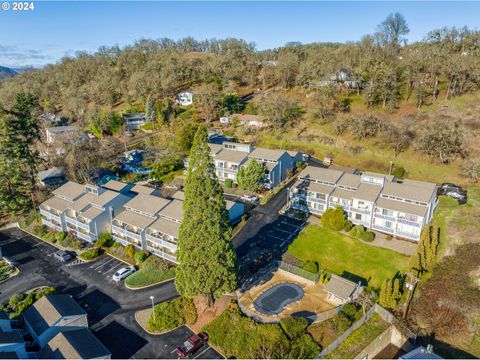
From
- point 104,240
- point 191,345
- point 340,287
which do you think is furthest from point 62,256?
point 340,287

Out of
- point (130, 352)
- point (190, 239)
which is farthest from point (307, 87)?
point (130, 352)

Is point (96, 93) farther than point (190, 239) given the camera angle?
Yes

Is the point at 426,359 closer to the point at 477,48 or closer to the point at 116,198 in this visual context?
the point at 116,198

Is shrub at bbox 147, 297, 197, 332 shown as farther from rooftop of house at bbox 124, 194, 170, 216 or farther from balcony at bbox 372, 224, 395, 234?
Result: balcony at bbox 372, 224, 395, 234

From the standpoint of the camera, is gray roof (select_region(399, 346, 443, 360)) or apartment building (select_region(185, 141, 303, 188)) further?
apartment building (select_region(185, 141, 303, 188))

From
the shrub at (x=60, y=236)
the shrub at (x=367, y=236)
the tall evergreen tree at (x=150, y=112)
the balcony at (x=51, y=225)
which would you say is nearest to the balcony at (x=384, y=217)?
the shrub at (x=367, y=236)

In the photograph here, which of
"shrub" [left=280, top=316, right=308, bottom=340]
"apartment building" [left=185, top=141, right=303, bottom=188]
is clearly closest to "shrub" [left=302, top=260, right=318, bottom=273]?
"shrub" [left=280, top=316, right=308, bottom=340]
